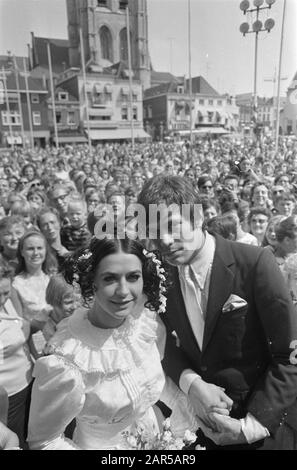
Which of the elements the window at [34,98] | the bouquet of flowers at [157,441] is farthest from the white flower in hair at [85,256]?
the window at [34,98]

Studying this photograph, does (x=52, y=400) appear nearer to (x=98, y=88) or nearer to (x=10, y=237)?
(x=10, y=237)

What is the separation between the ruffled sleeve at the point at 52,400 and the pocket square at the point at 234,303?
72 centimetres

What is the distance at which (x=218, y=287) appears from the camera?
1.67 m

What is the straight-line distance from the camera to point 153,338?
1846 mm

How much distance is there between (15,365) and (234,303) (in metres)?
1.96

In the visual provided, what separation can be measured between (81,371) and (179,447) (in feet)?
1.71

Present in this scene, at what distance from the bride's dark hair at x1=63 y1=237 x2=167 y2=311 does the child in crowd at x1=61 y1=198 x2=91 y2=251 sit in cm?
262

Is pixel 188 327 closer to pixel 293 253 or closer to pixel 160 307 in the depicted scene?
pixel 160 307

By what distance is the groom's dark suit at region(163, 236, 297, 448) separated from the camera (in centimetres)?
159

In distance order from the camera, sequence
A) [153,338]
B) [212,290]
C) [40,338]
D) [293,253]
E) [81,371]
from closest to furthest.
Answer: [81,371] < [212,290] < [153,338] < [40,338] < [293,253]

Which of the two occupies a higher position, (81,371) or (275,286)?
(275,286)

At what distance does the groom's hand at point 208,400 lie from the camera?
66.2 inches

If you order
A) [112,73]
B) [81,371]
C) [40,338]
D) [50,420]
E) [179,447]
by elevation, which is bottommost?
[40,338]

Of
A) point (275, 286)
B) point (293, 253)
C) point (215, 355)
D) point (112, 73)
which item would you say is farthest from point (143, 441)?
point (112, 73)
